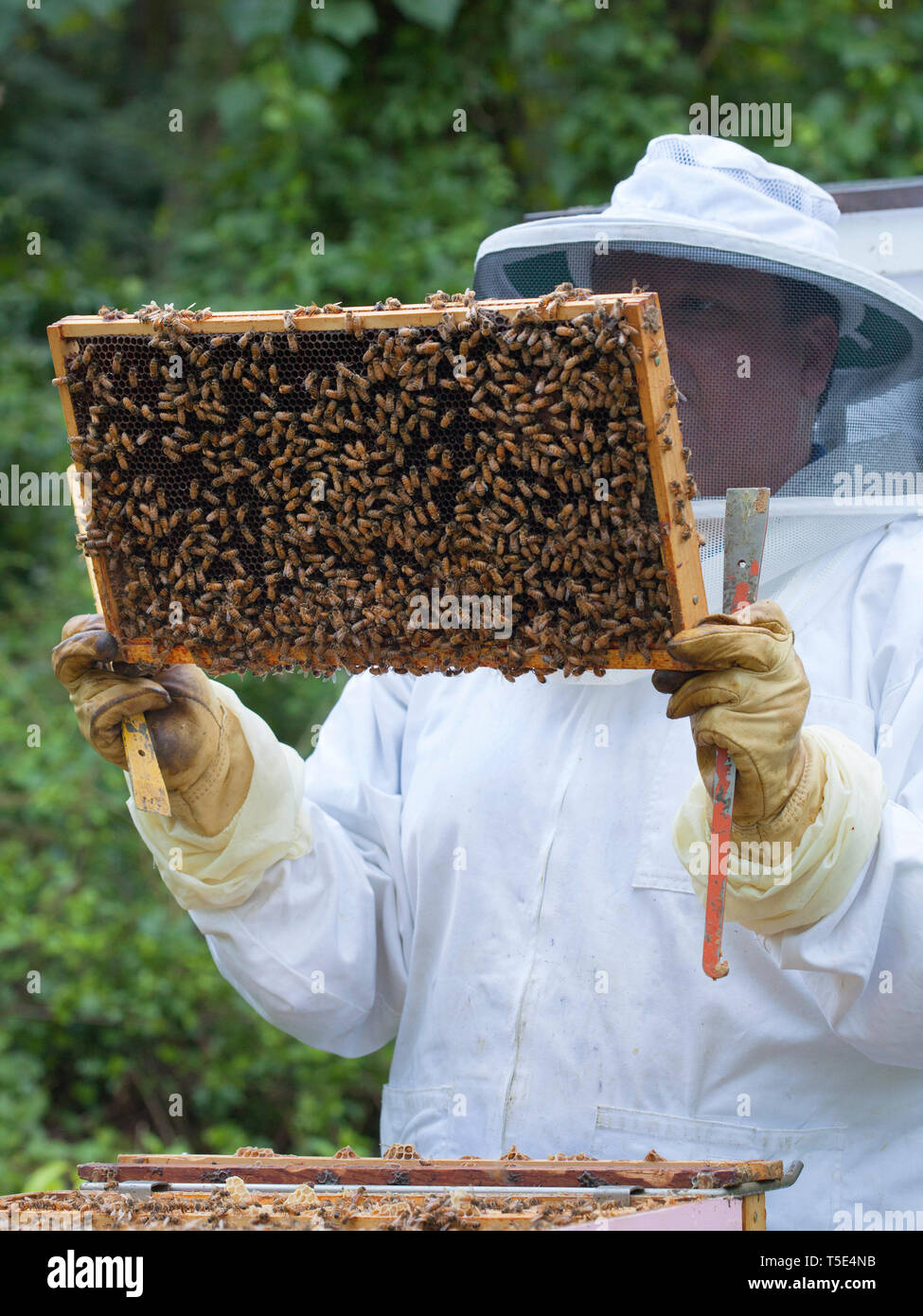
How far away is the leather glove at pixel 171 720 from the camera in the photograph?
280cm

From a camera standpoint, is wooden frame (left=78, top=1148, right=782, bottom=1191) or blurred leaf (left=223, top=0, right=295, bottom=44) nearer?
wooden frame (left=78, top=1148, right=782, bottom=1191)

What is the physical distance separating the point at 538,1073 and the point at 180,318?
1.75 meters

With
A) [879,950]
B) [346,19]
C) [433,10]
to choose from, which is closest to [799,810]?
[879,950]

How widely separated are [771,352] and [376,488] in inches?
42.3

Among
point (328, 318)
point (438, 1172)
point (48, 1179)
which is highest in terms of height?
point (328, 318)

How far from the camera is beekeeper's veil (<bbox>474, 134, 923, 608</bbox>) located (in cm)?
295

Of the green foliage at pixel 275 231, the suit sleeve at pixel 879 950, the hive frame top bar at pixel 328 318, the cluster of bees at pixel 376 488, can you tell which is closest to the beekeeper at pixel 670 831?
the suit sleeve at pixel 879 950

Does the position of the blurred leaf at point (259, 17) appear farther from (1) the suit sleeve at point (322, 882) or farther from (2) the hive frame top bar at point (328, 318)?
(2) the hive frame top bar at point (328, 318)

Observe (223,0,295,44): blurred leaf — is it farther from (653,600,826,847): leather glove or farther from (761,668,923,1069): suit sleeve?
(761,668,923,1069): suit sleeve

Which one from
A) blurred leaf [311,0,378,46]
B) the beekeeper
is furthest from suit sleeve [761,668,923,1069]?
blurred leaf [311,0,378,46]

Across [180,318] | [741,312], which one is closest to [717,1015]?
[741,312]

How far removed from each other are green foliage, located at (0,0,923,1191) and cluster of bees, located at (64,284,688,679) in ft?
12.9

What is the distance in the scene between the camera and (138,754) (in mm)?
2799

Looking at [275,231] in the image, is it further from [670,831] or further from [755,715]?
[755,715]
